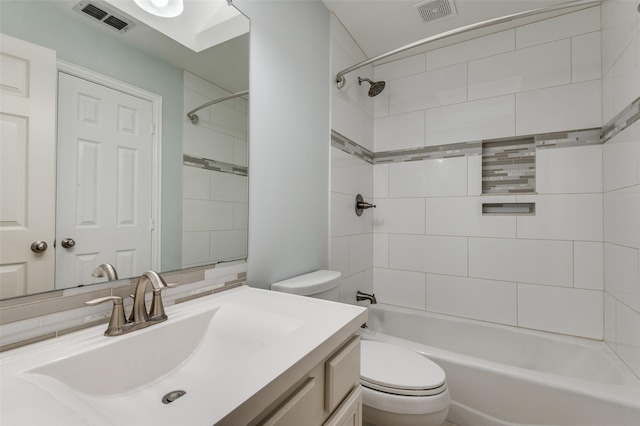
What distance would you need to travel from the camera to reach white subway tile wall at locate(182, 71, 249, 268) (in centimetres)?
98

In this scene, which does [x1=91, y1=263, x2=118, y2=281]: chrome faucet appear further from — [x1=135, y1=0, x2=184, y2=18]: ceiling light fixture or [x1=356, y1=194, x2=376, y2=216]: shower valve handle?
[x1=356, y1=194, x2=376, y2=216]: shower valve handle

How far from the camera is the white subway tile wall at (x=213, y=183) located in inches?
38.6

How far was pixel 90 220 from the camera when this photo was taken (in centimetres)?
72

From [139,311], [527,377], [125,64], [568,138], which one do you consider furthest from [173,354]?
[568,138]

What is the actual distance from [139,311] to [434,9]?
208 cm

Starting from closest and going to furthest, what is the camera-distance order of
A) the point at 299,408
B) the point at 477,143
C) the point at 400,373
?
the point at 299,408
the point at 400,373
the point at 477,143

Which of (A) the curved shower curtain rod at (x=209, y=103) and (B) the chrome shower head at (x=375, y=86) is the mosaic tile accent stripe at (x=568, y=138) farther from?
(A) the curved shower curtain rod at (x=209, y=103)

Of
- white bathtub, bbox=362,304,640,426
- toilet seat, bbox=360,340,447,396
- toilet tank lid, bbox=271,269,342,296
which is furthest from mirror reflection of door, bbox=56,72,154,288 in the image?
white bathtub, bbox=362,304,640,426

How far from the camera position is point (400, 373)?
1.19m

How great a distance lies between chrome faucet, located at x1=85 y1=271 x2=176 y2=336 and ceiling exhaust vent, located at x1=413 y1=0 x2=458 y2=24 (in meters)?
1.92

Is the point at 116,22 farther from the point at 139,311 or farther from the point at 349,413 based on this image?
the point at 349,413

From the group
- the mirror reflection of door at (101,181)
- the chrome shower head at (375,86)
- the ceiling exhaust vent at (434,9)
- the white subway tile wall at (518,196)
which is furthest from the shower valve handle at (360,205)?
the mirror reflection of door at (101,181)

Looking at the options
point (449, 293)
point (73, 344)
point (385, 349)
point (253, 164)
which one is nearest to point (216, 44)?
point (253, 164)

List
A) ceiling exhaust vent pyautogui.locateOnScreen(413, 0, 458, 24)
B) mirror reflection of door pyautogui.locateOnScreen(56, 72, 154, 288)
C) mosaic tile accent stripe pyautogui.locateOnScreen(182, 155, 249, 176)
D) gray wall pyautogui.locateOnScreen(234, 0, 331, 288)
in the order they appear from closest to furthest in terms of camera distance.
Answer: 1. mirror reflection of door pyautogui.locateOnScreen(56, 72, 154, 288)
2. mosaic tile accent stripe pyautogui.locateOnScreen(182, 155, 249, 176)
3. gray wall pyautogui.locateOnScreen(234, 0, 331, 288)
4. ceiling exhaust vent pyautogui.locateOnScreen(413, 0, 458, 24)
